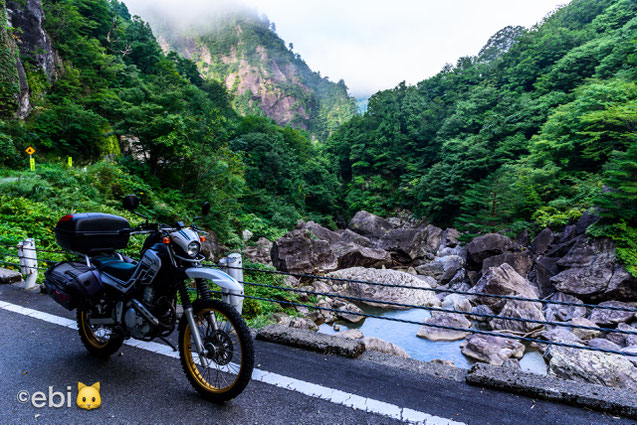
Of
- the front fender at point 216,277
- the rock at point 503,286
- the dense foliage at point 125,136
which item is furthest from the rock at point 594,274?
the dense foliage at point 125,136

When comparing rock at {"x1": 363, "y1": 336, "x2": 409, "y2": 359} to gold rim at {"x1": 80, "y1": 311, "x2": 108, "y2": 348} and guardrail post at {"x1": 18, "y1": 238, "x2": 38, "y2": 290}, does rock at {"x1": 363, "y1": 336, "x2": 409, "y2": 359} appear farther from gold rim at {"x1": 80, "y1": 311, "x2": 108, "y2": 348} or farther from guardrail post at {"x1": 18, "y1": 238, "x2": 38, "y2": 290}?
guardrail post at {"x1": 18, "y1": 238, "x2": 38, "y2": 290}

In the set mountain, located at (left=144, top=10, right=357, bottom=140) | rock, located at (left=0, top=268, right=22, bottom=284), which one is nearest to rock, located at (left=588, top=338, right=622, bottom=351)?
rock, located at (left=0, top=268, right=22, bottom=284)

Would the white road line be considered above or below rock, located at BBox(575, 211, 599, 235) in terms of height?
below

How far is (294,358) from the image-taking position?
308cm

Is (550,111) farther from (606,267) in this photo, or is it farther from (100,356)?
(100,356)

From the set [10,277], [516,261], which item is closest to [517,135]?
[516,261]

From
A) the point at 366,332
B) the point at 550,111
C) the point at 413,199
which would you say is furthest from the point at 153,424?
the point at 413,199

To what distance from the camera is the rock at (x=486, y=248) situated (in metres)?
16.9

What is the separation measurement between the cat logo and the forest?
7.18m

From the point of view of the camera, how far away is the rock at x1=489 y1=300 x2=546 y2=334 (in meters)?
10.4

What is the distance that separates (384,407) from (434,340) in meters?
8.31

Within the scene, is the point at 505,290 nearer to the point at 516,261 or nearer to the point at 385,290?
the point at 516,261

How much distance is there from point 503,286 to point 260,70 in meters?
103

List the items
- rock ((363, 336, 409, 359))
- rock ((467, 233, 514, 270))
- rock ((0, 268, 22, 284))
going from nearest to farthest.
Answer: rock ((0, 268, 22, 284)), rock ((363, 336, 409, 359)), rock ((467, 233, 514, 270))
